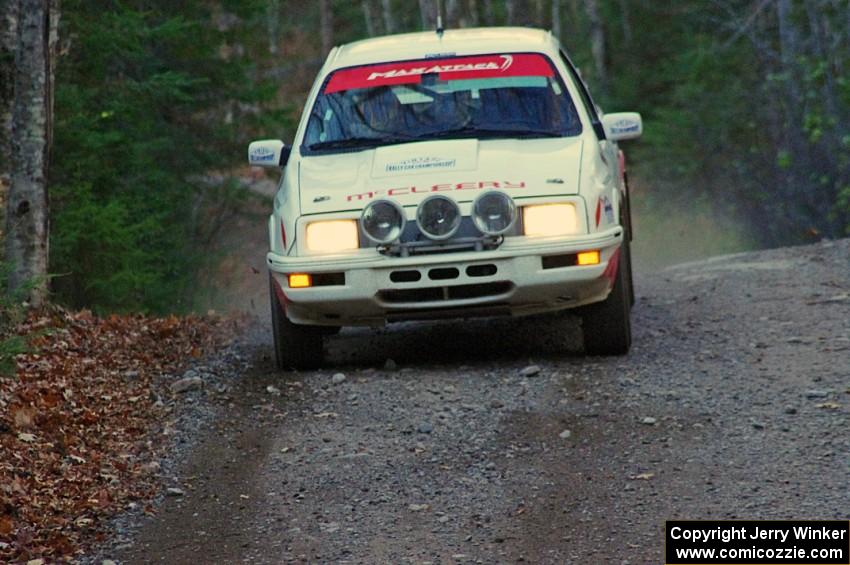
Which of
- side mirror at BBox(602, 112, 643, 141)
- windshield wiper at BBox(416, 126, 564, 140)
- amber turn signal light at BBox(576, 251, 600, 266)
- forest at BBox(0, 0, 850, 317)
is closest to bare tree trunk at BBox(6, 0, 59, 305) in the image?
forest at BBox(0, 0, 850, 317)

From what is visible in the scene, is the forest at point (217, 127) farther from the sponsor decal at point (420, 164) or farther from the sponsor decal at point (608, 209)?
the sponsor decal at point (608, 209)

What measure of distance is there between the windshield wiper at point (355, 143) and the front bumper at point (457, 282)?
91 cm

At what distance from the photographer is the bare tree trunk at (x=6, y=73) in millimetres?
11922

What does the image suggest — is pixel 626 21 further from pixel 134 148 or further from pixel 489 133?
pixel 489 133

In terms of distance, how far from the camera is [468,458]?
6742 millimetres

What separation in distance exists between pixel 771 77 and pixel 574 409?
46.4 feet

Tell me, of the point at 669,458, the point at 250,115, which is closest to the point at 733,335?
the point at 669,458

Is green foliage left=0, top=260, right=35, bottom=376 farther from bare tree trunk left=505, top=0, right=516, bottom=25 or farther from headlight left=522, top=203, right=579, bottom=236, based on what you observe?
bare tree trunk left=505, top=0, right=516, bottom=25

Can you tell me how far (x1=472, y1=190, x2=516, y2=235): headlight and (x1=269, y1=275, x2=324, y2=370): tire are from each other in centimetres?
137

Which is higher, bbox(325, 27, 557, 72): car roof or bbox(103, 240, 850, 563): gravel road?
bbox(325, 27, 557, 72): car roof

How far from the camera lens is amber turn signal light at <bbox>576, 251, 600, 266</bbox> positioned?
27.1 feet

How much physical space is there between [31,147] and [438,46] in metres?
3.41

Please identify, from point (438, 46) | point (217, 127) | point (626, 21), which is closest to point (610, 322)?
point (438, 46)

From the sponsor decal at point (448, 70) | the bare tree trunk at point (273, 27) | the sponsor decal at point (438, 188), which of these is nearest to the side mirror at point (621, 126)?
the sponsor decal at point (448, 70)
